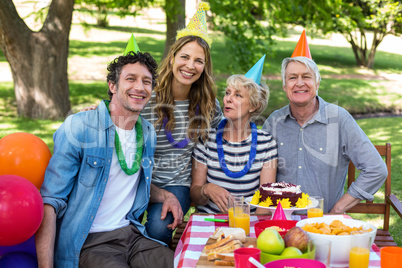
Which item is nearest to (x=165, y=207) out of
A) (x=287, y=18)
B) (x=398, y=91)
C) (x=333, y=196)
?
(x=333, y=196)

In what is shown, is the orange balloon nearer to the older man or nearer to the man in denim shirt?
the man in denim shirt

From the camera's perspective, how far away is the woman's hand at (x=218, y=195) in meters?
3.49

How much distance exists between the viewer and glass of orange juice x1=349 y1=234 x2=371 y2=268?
6.81 feet

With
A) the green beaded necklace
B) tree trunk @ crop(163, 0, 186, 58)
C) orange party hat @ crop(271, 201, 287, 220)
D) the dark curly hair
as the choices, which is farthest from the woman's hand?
tree trunk @ crop(163, 0, 186, 58)

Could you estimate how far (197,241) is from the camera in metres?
2.59

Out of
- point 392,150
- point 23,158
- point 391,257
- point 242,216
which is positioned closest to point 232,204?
point 242,216

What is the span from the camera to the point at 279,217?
2.71 m

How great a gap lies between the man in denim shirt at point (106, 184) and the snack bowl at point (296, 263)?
50.3 inches

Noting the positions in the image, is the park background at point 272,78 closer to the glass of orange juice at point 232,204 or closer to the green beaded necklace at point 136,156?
the green beaded necklace at point 136,156

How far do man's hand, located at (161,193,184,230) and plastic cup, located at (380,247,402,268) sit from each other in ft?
5.71

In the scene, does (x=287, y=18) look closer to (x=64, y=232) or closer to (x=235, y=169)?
(x=235, y=169)

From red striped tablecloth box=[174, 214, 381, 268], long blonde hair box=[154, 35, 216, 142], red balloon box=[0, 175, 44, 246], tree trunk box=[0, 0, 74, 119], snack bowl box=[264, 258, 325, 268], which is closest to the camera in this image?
snack bowl box=[264, 258, 325, 268]

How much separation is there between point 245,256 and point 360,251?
56 centimetres

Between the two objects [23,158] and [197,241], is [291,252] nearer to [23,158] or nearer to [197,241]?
[197,241]
